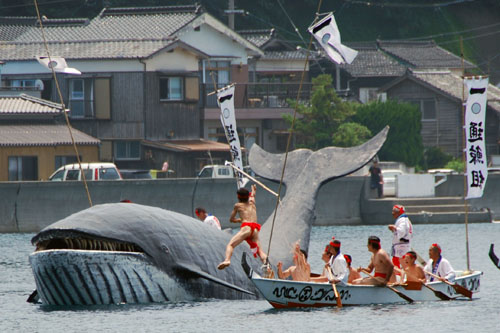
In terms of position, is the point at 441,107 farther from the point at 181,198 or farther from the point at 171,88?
the point at 181,198

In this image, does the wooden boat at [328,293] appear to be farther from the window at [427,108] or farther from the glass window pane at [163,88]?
the window at [427,108]

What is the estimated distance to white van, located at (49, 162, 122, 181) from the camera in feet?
159

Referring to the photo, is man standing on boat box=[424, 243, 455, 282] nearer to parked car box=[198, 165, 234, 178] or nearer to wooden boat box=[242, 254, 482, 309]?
wooden boat box=[242, 254, 482, 309]

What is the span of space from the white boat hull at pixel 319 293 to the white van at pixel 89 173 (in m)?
27.1

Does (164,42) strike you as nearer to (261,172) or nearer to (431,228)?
(431,228)

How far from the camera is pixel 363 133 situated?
6450 cm

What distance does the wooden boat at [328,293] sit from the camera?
2139 cm

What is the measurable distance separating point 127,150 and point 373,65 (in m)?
27.5

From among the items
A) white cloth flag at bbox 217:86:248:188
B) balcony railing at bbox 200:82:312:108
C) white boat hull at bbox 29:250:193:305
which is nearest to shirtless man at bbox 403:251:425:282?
white boat hull at bbox 29:250:193:305

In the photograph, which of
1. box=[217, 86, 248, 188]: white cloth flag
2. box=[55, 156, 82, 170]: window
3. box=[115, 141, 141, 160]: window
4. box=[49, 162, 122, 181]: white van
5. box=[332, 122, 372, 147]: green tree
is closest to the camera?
box=[217, 86, 248, 188]: white cloth flag

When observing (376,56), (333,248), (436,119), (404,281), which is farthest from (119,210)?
(376,56)

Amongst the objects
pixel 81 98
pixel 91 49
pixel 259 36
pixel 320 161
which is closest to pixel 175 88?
pixel 91 49

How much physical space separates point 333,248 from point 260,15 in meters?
69.2

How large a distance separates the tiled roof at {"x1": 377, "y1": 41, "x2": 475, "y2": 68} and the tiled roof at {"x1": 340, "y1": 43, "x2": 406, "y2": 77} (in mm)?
1099
